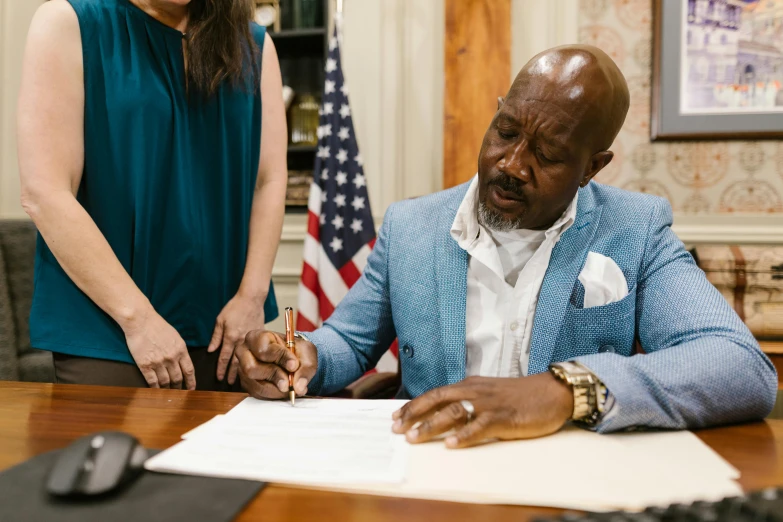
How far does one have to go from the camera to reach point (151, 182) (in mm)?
1420

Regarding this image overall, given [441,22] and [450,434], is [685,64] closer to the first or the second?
[441,22]

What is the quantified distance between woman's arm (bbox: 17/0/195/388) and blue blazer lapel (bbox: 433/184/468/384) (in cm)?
60

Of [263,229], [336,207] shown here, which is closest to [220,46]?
[263,229]

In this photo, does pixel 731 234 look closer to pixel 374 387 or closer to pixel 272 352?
pixel 374 387

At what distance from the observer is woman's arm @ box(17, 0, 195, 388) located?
1.29 metres

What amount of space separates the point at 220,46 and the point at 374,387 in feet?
3.08

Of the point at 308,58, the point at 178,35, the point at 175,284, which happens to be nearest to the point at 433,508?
the point at 175,284

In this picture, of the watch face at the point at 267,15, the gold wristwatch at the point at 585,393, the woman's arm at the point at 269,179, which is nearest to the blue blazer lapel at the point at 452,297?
the gold wristwatch at the point at 585,393

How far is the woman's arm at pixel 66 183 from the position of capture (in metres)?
1.29

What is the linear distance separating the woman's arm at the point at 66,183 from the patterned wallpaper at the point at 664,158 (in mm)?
2406

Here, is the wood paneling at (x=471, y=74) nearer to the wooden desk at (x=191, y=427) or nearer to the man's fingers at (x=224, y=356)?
the man's fingers at (x=224, y=356)

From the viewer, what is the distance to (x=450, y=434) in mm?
858

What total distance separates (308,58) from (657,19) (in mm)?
1943

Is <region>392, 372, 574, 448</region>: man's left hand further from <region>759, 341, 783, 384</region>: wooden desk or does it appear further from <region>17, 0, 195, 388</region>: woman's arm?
<region>759, 341, 783, 384</region>: wooden desk
